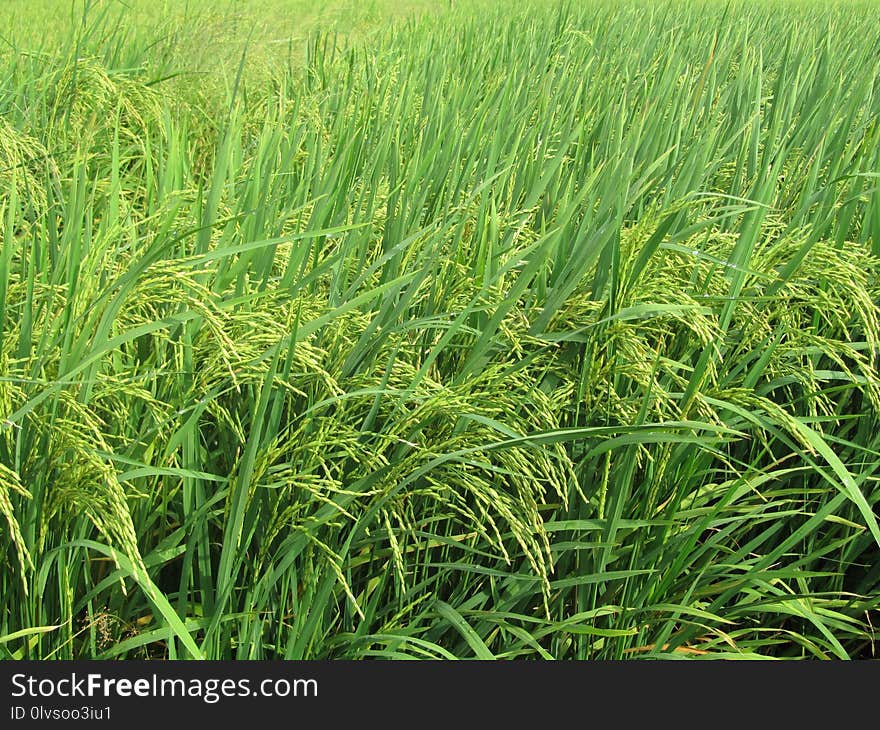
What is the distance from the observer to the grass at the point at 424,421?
110 cm

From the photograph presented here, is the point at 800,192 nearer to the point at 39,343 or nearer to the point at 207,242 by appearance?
the point at 207,242

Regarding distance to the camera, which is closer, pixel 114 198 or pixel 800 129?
pixel 114 198

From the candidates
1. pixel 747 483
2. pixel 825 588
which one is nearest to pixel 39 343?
pixel 747 483

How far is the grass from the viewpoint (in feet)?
3.59

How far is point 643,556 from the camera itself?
1.34m

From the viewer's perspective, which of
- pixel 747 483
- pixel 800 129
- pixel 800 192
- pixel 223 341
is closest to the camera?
pixel 223 341

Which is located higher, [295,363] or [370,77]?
[370,77]

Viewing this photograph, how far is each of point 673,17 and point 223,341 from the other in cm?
528

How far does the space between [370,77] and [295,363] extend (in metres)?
1.73

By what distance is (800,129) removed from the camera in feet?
7.55

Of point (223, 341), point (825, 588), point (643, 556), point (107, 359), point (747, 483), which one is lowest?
point (825, 588)

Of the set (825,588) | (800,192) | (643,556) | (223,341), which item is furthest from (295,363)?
(800,192)

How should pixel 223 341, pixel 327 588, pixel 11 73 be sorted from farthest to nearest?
pixel 11 73, pixel 327 588, pixel 223 341

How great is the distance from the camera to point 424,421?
3.80 ft
